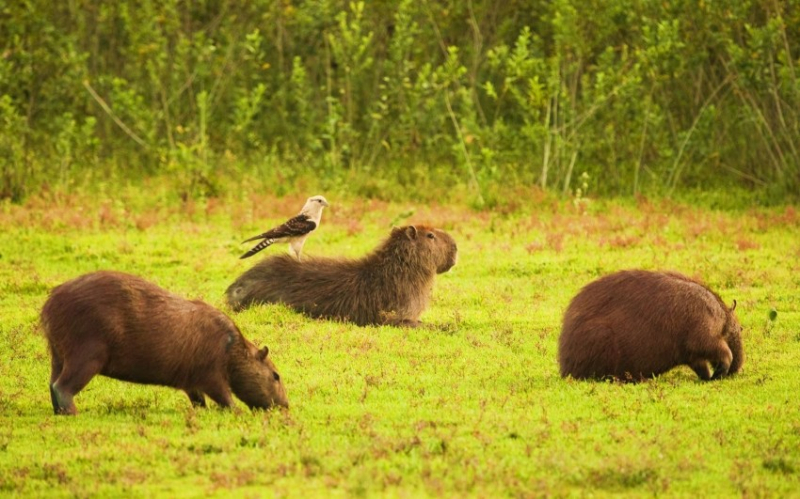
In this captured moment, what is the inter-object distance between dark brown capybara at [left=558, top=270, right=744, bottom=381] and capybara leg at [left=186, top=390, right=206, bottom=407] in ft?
8.29

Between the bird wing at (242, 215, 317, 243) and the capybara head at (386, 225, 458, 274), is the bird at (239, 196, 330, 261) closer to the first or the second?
the bird wing at (242, 215, 317, 243)

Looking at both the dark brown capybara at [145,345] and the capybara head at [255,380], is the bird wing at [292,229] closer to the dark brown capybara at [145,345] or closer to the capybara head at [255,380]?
the dark brown capybara at [145,345]

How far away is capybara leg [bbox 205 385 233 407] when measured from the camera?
7566 mm

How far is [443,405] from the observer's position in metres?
7.74

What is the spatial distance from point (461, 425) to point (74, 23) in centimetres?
1831

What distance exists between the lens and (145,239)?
49.9 feet

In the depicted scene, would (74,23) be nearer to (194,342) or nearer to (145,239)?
(145,239)

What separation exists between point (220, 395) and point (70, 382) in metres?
0.92

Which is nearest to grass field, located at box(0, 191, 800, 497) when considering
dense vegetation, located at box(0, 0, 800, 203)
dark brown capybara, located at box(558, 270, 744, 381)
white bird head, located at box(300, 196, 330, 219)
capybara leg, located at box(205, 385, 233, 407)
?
capybara leg, located at box(205, 385, 233, 407)

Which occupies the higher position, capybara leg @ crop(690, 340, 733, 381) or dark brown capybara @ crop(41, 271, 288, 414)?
dark brown capybara @ crop(41, 271, 288, 414)

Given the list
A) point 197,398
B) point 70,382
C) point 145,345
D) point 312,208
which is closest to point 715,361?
point 197,398

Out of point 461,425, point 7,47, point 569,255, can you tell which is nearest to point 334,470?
point 461,425

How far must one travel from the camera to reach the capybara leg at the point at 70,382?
7188 millimetres

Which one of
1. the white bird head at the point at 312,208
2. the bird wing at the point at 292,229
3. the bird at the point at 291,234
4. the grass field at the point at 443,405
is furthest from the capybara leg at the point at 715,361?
the white bird head at the point at 312,208
